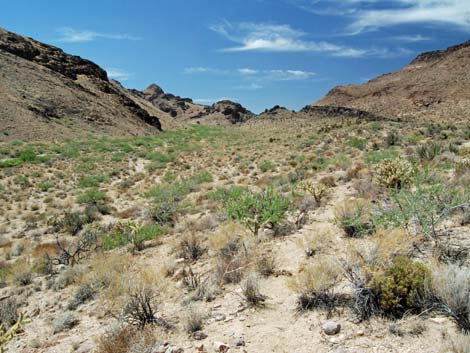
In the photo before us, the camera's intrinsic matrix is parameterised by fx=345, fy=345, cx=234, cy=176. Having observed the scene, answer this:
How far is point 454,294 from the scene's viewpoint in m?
3.51

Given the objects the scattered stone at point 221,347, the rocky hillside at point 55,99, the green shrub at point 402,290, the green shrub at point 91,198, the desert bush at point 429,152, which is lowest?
the scattered stone at point 221,347

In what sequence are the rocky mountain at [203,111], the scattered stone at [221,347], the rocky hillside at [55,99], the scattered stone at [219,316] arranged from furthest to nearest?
the rocky mountain at [203,111]
the rocky hillside at [55,99]
the scattered stone at [219,316]
the scattered stone at [221,347]

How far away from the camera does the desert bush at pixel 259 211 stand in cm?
714

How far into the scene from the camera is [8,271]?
762cm

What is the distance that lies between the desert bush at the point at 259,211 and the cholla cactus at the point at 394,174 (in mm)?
2539

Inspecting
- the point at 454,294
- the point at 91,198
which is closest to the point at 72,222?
the point at 91,198

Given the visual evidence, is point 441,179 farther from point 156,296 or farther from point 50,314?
point 50,314

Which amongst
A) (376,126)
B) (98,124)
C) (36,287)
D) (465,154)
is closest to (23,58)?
(98,124)

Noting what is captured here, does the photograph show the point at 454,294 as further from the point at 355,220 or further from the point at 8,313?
the point at 8,313

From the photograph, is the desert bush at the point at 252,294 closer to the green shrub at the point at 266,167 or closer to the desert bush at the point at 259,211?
the desert bush at the point at 259,211

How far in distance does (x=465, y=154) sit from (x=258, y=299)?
951cm

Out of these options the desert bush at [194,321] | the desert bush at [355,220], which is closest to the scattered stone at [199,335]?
the desert bush at [194,321]

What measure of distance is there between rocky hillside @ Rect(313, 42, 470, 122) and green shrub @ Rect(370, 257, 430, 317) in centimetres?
4245

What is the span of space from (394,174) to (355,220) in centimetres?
305
